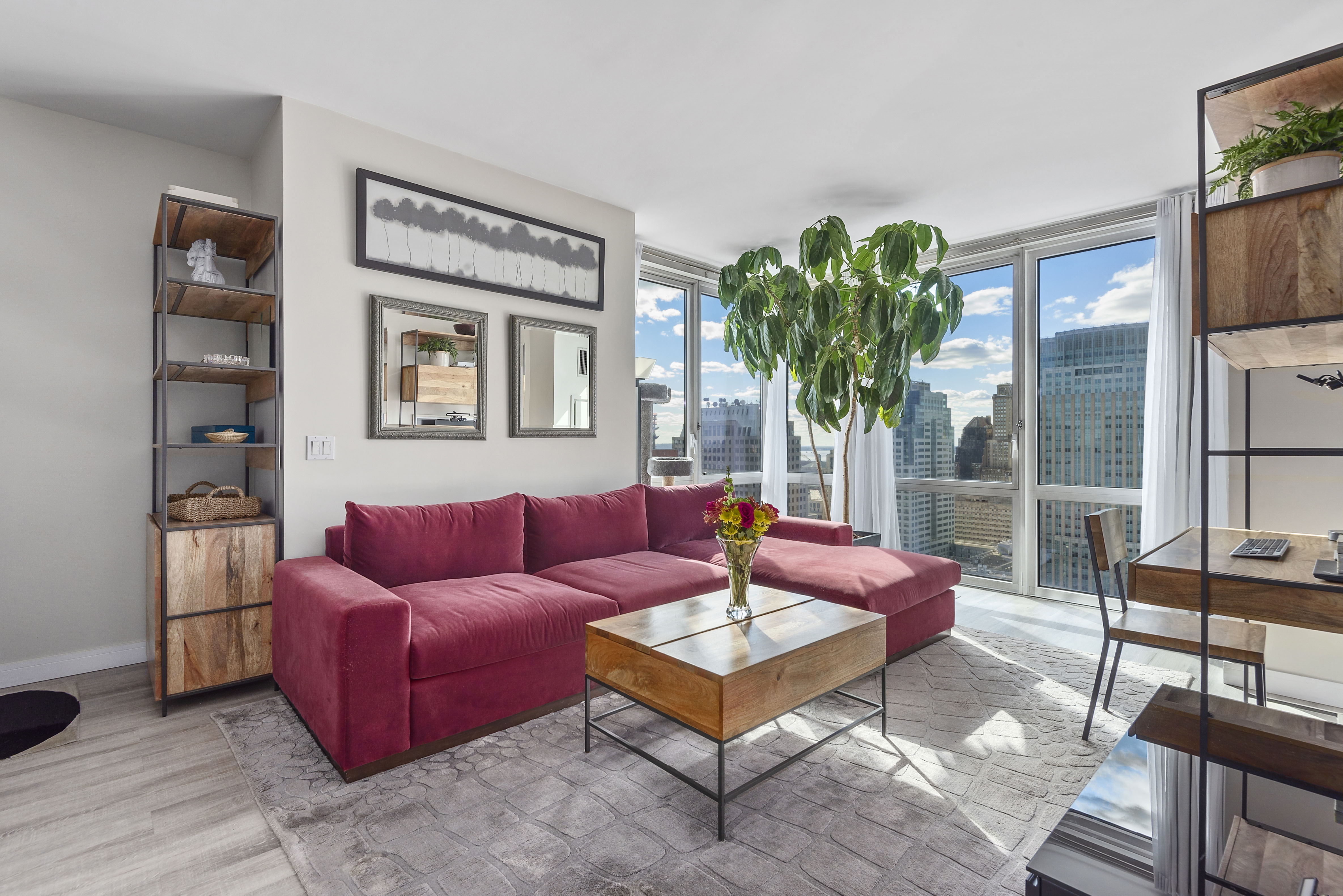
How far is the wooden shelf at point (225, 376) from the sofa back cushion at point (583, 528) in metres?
1.35

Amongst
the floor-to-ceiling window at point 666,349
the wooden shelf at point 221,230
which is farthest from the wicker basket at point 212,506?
the floor-to-ceiling window at point 666,349

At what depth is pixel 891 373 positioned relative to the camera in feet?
13.5

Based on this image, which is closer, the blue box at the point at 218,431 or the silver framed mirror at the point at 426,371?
the blue box at the point at 218,431

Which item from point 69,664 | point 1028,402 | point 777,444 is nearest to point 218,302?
point 69,664

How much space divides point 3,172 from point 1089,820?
179 inches

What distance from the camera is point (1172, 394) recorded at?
147 inches

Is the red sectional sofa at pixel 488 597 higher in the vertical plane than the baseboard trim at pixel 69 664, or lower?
higher

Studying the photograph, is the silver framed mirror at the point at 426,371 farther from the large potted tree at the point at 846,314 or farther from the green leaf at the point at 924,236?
the green leaf at the point at 924,236

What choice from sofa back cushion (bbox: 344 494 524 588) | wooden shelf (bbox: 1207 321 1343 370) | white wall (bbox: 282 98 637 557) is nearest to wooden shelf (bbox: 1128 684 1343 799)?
wooden shelf (bbox: 1207 321 1343 370)

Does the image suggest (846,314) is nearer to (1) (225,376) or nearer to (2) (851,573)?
(2) (851,573)

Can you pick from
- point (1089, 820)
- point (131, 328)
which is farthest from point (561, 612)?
point (131, 328)

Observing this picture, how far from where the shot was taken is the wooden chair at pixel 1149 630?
2098 mm

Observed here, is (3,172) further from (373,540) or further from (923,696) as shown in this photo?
(923,696)

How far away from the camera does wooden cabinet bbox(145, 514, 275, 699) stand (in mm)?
2516
